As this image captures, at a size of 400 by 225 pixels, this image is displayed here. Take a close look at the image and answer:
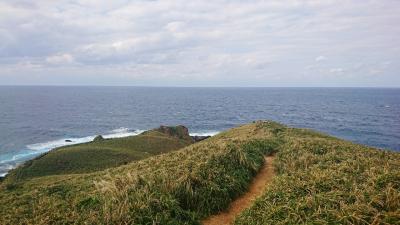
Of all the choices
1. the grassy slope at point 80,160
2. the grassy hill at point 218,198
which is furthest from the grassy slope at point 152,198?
the grassy slope at point 80,160

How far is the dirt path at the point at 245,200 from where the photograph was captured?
1372 cm

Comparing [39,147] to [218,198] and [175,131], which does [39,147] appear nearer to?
[175,131]

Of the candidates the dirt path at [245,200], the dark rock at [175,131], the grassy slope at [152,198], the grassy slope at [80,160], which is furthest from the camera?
the dark rock at [175,131]

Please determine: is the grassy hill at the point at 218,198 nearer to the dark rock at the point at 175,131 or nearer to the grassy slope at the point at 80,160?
the grassy slope at the point at 80,160

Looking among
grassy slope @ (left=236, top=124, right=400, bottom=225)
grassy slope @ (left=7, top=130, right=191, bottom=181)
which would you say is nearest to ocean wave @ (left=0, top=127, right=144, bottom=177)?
grassy slope @ (left=7, top=130, right=191, bottom=181)

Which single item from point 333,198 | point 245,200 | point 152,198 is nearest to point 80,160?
point 245,200

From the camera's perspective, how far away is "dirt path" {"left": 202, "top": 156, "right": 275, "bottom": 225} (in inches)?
540

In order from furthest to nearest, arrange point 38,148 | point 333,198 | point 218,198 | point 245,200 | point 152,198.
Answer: point 38,148, point 245,200, point 218,198, point 152,198, point 333,198

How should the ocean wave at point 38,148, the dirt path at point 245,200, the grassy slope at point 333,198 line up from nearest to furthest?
the grassy slope at point 333,198, the dirt path at point 245,200, the ocean wave at point 38,148

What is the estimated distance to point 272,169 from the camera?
20234 mm

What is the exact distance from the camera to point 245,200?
15719 millimetres

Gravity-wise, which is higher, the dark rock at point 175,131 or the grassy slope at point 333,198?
the grassy slope at point 333,198

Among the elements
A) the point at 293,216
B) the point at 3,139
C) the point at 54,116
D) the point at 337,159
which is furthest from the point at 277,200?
the point at 54,116

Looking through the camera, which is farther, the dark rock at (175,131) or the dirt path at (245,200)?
the dark rock at (175,131)
